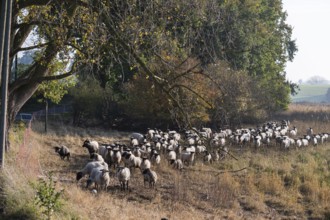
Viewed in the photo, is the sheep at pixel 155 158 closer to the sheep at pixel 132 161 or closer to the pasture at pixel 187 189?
the pasture at pixel 187 189

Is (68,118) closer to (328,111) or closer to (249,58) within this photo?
(249,58)

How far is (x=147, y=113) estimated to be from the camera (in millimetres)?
35469

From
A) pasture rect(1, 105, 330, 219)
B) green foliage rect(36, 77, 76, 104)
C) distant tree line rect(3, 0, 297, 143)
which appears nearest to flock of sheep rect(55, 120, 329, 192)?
pasture rect(1, 105, 330, 219)

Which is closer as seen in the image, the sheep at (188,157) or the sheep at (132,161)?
the sheep at (132,161)

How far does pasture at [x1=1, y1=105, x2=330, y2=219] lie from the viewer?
1100 centimetres

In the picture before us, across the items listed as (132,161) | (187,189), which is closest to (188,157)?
(132,161)

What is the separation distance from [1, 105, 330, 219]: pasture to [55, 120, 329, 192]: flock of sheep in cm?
47

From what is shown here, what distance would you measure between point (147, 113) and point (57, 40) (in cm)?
2222

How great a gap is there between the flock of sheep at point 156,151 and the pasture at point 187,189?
47 centimetres

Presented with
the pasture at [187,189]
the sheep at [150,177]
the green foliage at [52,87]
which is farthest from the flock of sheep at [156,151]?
the green foliage at [52,87]

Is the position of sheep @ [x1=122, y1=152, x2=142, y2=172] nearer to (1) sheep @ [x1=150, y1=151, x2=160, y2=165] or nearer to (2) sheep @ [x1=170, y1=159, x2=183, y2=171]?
(1) sheep @ [x1=150, y1=151, x2=160, y2=165]

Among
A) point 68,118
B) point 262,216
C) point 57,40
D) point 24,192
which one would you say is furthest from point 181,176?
point 68,118

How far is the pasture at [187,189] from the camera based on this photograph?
1100 centimetres

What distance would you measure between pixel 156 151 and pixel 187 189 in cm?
629
